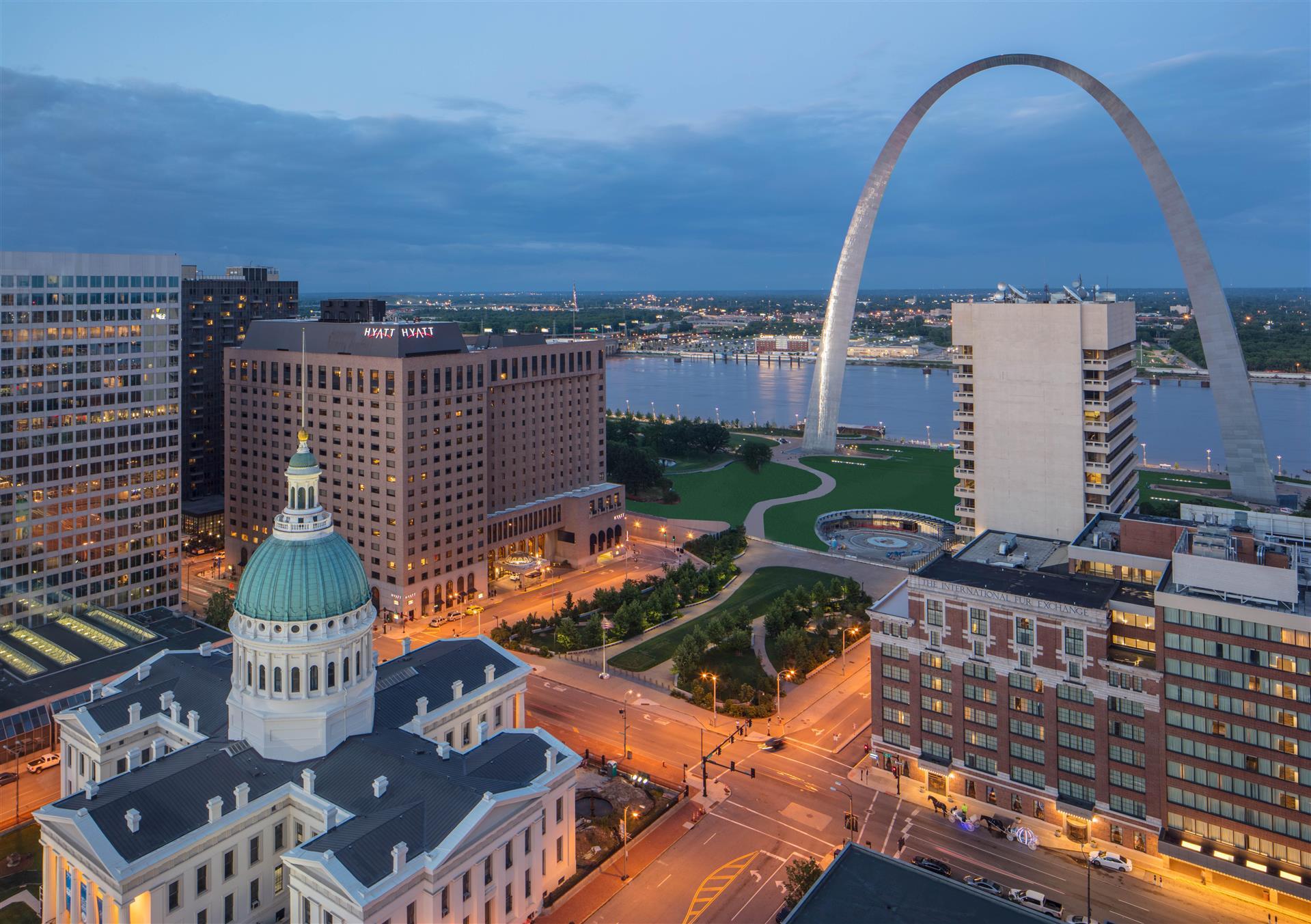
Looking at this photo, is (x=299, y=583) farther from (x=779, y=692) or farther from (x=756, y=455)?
(x=756, y=455)

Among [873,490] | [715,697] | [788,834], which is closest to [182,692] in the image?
[715,697]

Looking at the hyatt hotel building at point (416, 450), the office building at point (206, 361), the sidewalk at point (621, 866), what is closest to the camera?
the sidewalk at point (621, 866)

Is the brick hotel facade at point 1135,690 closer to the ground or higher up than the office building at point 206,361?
closer to the ground

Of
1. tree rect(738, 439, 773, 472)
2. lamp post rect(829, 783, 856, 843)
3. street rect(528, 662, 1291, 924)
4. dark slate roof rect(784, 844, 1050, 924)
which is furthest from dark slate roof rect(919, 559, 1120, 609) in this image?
tree rect(738, 439, 773, 472)

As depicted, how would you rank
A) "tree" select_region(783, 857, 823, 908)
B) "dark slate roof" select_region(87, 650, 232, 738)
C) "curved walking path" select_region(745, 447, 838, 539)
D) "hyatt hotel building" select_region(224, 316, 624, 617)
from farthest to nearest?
"curved walking path" select_region(745, 447, 838, 539) < "hyatt hotel building" select_region(224, 316, 624, 617) < "dark slate roof" select_region(87, 650, 232, 738) < "tree" select_region(783, 857, 823, 908)

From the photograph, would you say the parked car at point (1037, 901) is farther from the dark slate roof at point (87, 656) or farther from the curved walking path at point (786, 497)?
the curved walking path at point (786, 497)

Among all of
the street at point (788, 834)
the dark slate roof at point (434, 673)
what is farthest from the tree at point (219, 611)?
the street at point (788, 834)

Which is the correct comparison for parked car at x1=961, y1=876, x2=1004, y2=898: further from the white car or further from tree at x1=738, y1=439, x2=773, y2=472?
tree at x1=738, y1=439, x2=773, y2=472
